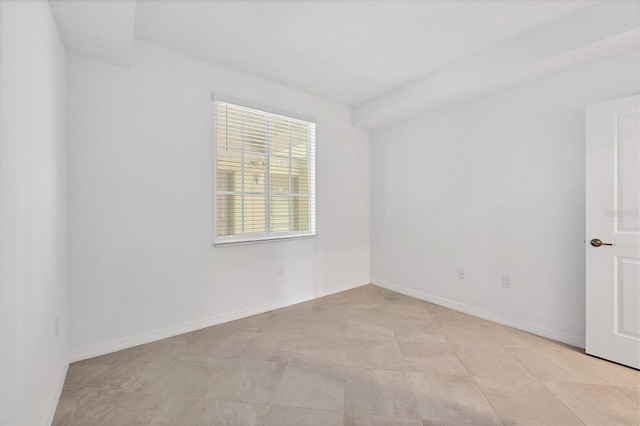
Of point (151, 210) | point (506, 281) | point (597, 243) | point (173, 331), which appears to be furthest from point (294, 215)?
point (597, 243)

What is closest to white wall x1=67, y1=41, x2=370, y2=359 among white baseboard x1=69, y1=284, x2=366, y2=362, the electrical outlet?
white baseboard x1=69, y1=284, x2=366, y2=362

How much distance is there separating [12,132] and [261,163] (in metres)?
2.37

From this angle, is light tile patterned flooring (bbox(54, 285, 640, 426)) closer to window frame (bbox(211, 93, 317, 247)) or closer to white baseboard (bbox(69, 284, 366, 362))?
white baseboard (bbox(69, 284, 366, 362))

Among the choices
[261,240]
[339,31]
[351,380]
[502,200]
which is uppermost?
[339,31]

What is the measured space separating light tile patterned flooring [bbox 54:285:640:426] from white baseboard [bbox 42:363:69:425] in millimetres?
34

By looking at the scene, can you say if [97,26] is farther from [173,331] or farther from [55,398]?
[173,331]

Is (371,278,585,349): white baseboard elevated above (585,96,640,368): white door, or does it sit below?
below

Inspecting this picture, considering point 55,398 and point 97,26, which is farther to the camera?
point 97,26

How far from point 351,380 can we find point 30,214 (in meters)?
2.08

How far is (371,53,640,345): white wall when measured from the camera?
102 inches

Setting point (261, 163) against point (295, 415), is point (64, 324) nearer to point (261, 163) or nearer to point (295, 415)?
point (295, 415)

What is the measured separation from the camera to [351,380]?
2041mm

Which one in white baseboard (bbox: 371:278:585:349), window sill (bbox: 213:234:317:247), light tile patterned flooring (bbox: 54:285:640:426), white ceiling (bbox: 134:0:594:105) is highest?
white ceiling (bbox: 134:0:594:105)

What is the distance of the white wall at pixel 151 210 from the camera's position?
7.63ft
